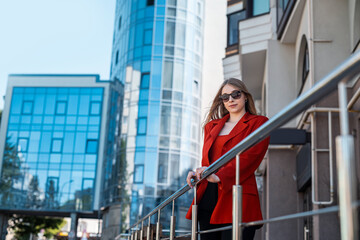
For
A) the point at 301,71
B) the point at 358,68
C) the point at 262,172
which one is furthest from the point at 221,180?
the point at 262,172

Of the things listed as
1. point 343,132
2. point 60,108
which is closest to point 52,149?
point 60,108

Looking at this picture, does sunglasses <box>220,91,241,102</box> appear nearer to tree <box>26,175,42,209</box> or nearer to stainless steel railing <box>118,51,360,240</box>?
stainless steel railing <box>118,51,360,240</box>

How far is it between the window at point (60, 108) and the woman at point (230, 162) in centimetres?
4151

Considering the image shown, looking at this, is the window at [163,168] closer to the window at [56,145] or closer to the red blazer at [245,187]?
the window at [56,145]

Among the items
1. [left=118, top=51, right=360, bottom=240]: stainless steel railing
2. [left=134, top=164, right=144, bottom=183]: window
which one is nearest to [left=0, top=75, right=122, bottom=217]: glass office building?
[left=134, top=164, right=144, bottom=183]: window

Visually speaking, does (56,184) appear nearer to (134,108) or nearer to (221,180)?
(134,108)

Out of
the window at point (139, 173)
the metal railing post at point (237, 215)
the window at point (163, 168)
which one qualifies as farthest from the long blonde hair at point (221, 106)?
the window at point (139, 173)

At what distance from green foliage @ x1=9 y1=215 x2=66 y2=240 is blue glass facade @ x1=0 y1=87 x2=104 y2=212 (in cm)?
662

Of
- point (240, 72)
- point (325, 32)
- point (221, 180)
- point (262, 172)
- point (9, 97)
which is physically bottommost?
point (221, 180)

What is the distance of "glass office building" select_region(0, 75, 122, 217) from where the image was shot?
42406 mm

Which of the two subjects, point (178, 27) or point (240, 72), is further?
point (178, 27)

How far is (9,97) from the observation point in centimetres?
4559

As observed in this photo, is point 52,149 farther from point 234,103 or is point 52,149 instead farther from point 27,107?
point 234,103

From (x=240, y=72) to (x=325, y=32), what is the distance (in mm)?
6207
